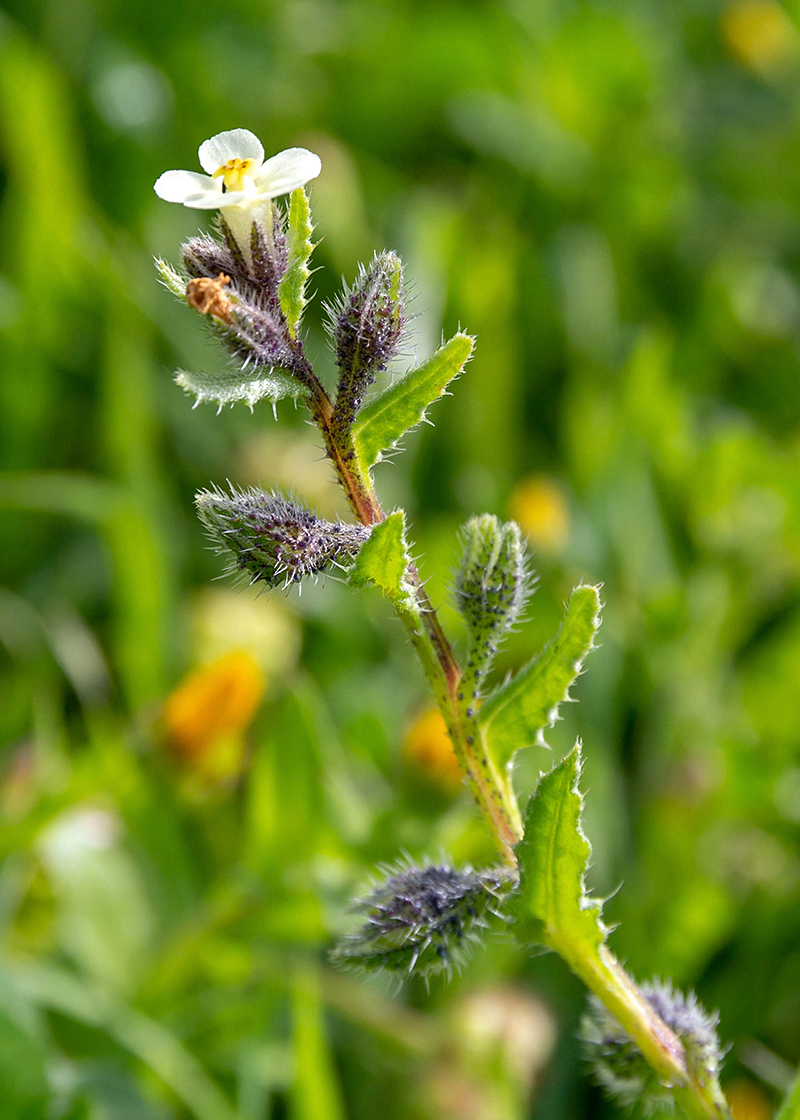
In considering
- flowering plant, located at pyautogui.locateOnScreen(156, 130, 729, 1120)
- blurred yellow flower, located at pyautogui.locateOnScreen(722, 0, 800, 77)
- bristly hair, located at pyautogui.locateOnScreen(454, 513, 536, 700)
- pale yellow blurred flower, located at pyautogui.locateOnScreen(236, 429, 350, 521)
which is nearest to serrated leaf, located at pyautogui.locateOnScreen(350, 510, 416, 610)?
flowering plant, located at pyautogui.locateOnScreen(156, 130, 729, 1120)

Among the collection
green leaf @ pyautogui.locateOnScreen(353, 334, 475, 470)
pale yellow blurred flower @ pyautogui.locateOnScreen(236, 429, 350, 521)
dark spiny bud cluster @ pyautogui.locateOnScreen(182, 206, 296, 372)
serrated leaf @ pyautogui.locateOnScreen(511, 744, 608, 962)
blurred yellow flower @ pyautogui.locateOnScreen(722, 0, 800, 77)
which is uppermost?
blurred yellow flower @ pyautogui.locateOnScreen(722, 0, 800, 77)

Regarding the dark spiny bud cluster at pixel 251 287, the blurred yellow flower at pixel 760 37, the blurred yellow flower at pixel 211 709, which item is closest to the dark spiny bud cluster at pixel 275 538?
the dark spiny bud cluster at pixel 251 287

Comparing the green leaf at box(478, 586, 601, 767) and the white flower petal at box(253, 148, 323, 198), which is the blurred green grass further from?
the white flower petal at box(253, 148, 323, 198)

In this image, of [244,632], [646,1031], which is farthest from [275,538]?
[244,632]

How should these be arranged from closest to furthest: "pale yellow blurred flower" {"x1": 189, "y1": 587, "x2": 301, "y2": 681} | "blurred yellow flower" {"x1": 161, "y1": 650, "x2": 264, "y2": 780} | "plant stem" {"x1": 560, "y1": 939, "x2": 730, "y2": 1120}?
1. "plant stem" {"x1": 560, "y1": 939, "x2": 730, "y2": 1120}
2. "blurred yellow flower" {"x1": 161, "y1": 650, "x2": 264, "y2": 780}
3. "pale yellow blurred flower" {"x1": 189, "y1": 587, "x2": 301, "y2": 681}

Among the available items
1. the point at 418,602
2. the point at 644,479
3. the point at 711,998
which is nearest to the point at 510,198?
the point at 644,479

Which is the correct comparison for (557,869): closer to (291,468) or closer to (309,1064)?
(309,1064)

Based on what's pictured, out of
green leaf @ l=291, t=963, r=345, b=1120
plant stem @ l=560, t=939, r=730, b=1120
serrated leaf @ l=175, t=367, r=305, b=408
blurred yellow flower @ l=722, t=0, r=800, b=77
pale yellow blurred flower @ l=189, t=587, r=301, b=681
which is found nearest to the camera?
serrated leaf @ l=175, t=367, r=305, b=408
